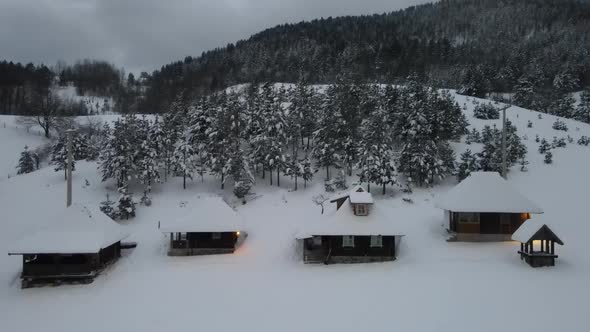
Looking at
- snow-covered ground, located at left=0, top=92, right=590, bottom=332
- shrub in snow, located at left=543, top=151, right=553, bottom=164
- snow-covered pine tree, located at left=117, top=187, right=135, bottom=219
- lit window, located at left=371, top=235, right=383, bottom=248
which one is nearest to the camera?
snow-covered ground, located at left=0, top=92, right=590, bottom=332

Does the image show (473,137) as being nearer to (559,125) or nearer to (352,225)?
(559,125)

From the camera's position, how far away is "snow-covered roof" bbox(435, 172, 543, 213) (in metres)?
30.2

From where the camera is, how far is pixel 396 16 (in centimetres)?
17075

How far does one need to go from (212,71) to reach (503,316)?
362 ft

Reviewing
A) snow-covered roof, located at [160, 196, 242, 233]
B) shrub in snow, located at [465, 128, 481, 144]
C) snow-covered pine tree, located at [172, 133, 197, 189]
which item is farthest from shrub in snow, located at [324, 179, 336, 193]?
shrub in snow, located at [465, 128, 481, 144]

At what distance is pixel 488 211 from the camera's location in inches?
1185

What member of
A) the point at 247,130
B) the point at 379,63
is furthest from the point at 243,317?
the point at 379,63

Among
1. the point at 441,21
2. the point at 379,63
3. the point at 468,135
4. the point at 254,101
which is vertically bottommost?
the point at 468,135

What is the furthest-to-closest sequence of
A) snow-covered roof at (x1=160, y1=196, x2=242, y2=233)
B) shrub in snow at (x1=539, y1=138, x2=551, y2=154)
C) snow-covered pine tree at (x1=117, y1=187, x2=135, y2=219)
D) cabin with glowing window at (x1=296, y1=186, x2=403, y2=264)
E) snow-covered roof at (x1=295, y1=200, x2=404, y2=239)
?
shrub in snow at (x1=539, y1=138, x2=551, y2=154) → snow-covered pine tree at (x1=117, y1=187, x2=135, y2=219) → snow-covered roof at (x1=160, y1=196, x2=242, y2=233) → cabin with glowing window at (x1=296, y1=186, x2=403, y2=264) → snow-covered roof at (x1=295, y1=200, x2=404, y2=239)

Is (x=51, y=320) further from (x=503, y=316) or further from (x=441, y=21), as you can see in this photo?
(x=441, y=21)

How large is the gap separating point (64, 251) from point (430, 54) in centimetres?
9897

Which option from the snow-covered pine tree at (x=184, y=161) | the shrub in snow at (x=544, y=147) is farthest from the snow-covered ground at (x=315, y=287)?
the shrub in snow at (x=544, y=147)

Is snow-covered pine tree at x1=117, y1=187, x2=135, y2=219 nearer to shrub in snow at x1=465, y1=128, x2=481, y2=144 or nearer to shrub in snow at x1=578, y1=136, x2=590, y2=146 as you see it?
shrub in snow at x1=465, y1=128, x2=481, y2=144

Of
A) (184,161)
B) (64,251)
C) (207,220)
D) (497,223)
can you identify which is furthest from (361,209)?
(184,161)
